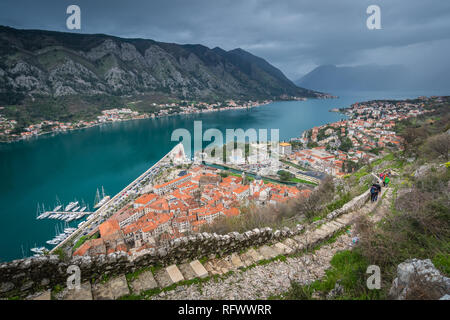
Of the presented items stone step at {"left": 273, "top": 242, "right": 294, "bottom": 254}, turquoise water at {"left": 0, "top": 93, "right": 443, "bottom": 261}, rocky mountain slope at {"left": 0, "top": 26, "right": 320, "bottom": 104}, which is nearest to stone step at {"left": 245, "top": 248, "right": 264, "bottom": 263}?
stone step at {"left": 273, "top": 242, "right": 294, "bottom": 254}

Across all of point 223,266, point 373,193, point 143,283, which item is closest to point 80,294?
point 143,283

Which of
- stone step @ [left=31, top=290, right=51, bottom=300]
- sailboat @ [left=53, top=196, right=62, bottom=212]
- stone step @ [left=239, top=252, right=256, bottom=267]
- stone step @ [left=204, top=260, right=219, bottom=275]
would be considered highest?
stone step @ [left=31, top=290, right=51, bottom=300]

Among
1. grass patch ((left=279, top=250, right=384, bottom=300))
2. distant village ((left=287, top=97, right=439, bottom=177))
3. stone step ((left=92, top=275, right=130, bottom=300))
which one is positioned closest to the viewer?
grass patch ((left=279, top=250, right=384, bottom=300))

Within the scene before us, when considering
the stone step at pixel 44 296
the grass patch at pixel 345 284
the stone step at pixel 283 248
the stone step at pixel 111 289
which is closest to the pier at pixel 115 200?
the stone step at pixel 44 296

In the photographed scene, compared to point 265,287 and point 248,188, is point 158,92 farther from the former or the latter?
point 265,287

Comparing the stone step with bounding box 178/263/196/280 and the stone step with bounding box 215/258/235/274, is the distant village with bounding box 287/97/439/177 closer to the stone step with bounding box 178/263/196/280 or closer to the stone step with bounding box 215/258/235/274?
the stone step with bounding box 215/258/235/274

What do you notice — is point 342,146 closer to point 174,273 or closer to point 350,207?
point 350,207
